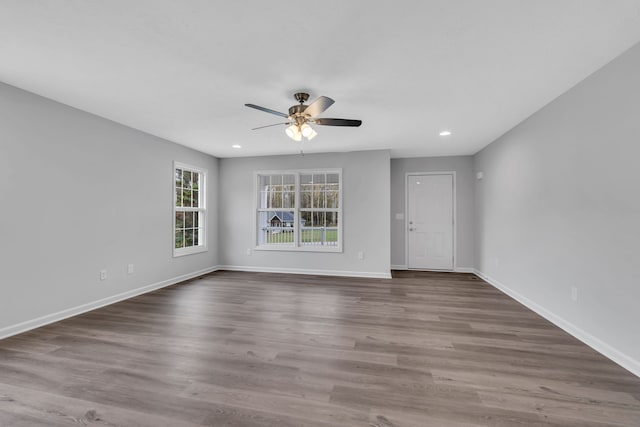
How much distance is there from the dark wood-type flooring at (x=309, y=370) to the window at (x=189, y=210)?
173cm

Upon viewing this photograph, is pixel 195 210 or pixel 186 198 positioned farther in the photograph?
pixel 195 210

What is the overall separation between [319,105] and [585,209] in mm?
2559

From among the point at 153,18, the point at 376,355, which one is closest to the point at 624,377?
the point at 376,355

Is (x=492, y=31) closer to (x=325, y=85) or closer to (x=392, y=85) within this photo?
(x=392, y=85)

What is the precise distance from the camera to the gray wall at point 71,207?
2.70 meters

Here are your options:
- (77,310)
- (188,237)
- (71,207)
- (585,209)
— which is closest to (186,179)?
(188,237)

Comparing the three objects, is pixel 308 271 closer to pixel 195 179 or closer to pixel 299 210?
pixel 299 210

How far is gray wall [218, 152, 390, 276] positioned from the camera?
17.0ft

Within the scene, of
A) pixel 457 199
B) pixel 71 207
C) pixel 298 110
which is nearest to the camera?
pixel 298 110

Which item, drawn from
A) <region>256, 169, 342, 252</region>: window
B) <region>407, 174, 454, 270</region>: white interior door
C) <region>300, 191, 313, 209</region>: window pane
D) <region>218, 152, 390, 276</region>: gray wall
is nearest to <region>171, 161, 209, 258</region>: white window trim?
<region>218, 152, 390, 276</region>: gray wall

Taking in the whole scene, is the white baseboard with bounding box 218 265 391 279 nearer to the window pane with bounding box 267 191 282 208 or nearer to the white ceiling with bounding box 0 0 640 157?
the window pane with bounding box 267 191 282 208

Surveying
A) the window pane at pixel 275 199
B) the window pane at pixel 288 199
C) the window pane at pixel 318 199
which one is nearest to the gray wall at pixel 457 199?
the window pane at pixel 318 199

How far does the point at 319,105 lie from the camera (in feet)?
7.97

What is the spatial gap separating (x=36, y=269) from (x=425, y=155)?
19.9 feet
